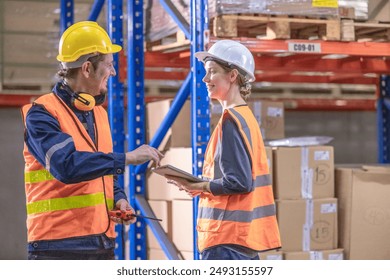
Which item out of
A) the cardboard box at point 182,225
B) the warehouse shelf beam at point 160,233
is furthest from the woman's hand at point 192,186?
the warehouse shelf beam at point 160,233

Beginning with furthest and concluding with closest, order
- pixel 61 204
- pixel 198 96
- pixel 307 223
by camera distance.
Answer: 1. pixel 307 223
2. pixel 198 96
3. pixel 61 204

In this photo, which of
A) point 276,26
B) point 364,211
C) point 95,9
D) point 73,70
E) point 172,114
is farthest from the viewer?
point 95,9

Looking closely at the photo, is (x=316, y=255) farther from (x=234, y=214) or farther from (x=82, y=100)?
(x=82, y=100)

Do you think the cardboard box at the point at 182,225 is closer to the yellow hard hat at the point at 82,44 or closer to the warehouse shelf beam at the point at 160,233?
the warehouse shelf beam at the point at 160,233

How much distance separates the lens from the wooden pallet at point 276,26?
19.6 ft

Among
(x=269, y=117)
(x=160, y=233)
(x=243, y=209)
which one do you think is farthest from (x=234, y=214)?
(x=269, y=117)

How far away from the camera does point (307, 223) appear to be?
646 cm

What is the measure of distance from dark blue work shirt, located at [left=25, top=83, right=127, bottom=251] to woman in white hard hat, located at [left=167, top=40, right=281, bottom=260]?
558mm

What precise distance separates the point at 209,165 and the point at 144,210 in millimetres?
2265

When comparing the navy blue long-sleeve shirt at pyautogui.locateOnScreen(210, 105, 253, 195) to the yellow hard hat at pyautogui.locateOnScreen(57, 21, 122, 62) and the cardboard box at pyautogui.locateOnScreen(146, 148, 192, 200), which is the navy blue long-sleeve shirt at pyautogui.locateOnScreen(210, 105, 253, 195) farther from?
the cardboard box at pyautogui.locateOnScreen(146, 148, 192, 200)

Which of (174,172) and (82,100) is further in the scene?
(174,172)

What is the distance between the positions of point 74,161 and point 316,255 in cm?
334

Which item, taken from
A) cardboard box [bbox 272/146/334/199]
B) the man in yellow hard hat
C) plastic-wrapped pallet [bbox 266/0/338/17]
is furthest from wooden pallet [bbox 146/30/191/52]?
the man in yellow hard hat

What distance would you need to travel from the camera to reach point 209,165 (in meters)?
Answer: 4.17
